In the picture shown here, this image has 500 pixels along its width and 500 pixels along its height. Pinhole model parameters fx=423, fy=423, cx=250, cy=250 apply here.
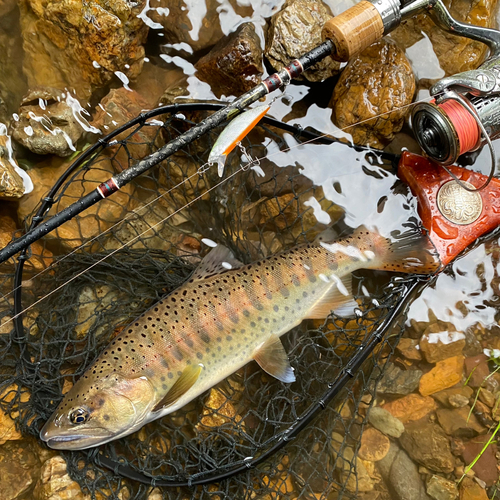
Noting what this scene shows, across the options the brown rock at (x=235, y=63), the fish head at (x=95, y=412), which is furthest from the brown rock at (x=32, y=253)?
the brown rock at (x=235, y=63)

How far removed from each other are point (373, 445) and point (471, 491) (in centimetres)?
82

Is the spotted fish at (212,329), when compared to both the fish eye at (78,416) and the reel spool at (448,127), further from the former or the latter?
the reel spool at (448,127)

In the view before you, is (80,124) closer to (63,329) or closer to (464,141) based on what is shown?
(63,329)

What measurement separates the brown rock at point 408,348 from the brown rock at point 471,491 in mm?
1061

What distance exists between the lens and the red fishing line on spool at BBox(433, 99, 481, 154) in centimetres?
249

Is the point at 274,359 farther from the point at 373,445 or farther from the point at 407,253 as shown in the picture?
the point at 373,445

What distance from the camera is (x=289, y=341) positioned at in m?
3.19

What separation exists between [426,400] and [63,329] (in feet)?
9.47

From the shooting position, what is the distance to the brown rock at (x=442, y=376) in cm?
344

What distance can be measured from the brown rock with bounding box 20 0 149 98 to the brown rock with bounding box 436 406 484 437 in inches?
148

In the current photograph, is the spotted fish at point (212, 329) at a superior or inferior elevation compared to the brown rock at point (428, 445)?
superior

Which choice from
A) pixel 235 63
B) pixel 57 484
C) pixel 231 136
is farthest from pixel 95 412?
pixel 235 63

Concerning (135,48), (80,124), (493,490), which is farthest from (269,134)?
(493,490)

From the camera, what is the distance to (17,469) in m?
3.02
